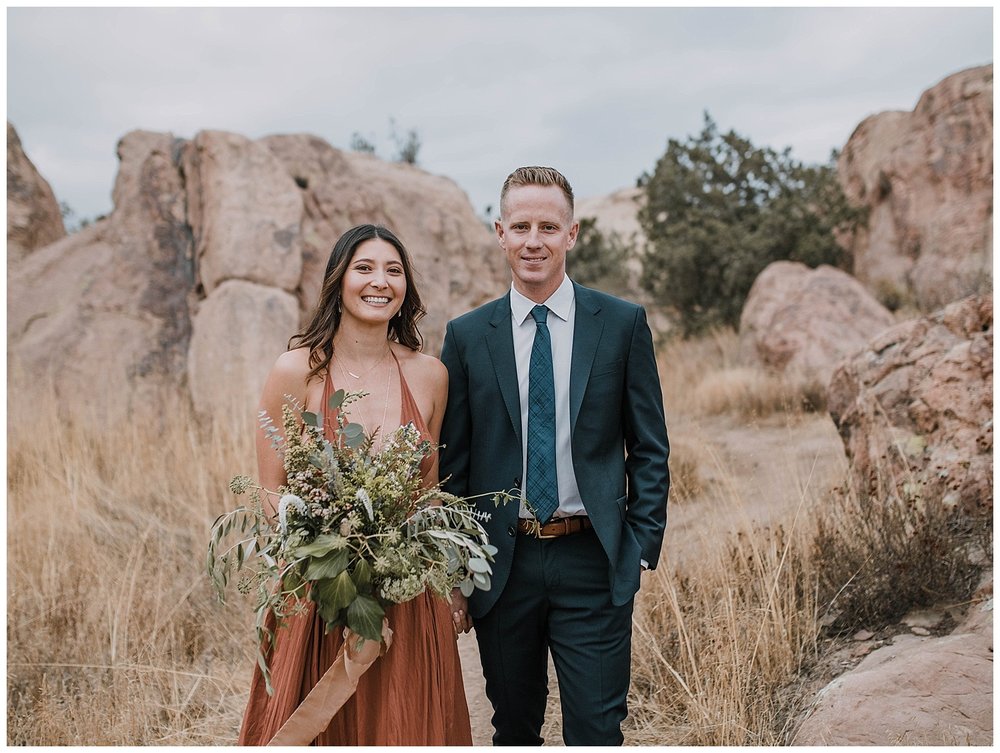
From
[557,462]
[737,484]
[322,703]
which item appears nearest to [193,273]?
[737,484]

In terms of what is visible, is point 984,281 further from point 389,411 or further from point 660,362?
point 389,411

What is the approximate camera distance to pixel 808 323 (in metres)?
10.3

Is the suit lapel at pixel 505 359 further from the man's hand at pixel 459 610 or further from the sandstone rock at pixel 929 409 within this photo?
the sandstone rock at pixel 929 409

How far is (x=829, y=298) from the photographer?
10.8 m

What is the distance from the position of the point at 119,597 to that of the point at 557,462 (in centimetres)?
307

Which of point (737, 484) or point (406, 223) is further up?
point (406, 223)

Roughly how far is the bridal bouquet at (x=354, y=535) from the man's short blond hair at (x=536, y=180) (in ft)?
3.04

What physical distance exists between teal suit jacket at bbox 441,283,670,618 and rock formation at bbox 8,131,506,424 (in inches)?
225

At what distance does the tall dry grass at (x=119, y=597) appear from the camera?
3.63 metres

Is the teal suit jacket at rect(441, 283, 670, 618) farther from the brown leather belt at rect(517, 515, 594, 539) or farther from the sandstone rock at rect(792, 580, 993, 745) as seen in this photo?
the sandstone rock at rect(792, 580, 993, 745)

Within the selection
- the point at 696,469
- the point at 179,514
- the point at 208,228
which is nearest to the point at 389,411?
the point at 179,514

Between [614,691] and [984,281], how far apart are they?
1052 cm

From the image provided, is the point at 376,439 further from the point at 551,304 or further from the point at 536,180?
the point at 536,180

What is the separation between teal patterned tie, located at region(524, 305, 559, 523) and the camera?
8.14 feet
